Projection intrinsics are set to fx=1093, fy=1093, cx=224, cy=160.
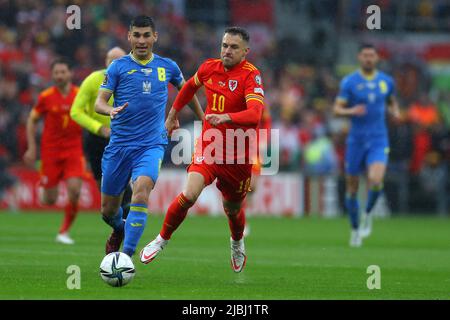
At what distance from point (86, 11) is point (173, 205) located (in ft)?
60.5

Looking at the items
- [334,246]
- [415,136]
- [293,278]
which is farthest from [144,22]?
[415,136]

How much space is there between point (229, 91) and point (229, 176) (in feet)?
2.90

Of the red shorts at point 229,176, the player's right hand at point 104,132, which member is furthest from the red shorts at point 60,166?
the red shorts at point 229,176

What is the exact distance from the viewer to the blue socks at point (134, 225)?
10.5 m

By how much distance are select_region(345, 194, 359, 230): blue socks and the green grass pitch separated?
400mm

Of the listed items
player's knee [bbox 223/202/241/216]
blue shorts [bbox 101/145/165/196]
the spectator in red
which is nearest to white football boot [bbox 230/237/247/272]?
player's knee [bbox 223/202/241/216]

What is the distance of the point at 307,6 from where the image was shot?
33.9 m

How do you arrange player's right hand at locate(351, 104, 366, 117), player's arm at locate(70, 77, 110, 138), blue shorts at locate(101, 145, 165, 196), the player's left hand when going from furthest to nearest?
player's right hand at locate(351, 104, 366, 117) → player's arm at locate(70, 77, 110, 138) → blue shorts at locate(101, 145, 165, 196) → the player's left hand

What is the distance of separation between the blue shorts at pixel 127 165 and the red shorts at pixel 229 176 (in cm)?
45

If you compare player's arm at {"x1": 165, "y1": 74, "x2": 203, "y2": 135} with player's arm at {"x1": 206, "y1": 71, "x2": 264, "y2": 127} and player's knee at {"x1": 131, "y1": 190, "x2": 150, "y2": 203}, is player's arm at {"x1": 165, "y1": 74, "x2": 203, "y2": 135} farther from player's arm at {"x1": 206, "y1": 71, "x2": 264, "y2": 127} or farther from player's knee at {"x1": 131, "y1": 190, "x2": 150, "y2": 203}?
player's knee at {"x1": 131, "y1": 190, "x2": 150, "y2": 203}

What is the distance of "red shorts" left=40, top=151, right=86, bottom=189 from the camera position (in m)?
16.7

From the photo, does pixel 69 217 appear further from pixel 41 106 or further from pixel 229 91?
pixel 229 91

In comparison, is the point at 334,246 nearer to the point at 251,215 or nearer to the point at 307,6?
the point at 251,215

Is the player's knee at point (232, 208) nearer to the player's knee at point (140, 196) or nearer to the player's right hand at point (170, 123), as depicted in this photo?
the player's right hand at point (170, 123)
